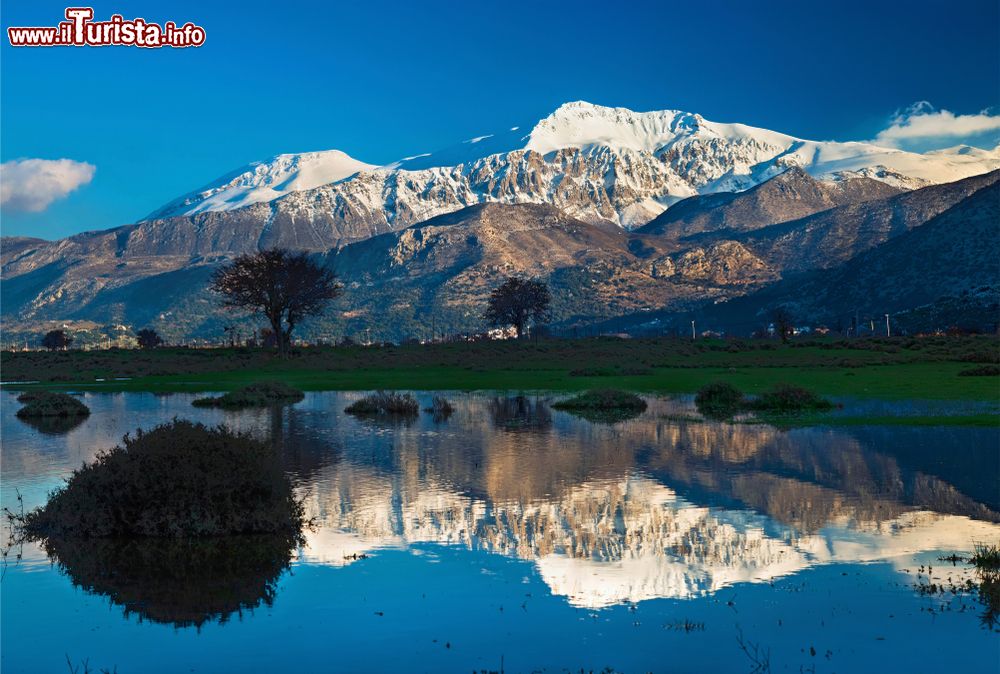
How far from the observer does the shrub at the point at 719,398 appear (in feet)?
134

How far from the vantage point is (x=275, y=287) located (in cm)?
9569

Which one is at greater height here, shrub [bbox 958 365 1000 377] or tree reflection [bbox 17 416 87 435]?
tree reflection [bbox 17 416 87 435]

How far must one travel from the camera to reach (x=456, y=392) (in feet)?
178

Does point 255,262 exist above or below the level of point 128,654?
above

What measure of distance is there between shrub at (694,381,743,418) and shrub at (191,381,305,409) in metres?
19.2

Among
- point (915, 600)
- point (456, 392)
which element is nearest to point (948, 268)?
point (456, 392)

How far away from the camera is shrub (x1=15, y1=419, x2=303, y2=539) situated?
16656 millimetres

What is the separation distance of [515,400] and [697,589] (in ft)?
112

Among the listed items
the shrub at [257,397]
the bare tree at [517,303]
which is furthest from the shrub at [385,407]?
the bare tree at [517,303]

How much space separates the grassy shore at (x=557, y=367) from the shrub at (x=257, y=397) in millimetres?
8256

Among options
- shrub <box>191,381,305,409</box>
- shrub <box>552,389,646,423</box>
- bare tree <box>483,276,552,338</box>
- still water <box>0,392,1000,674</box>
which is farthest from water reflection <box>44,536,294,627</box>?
bare tree <box>483,276,552,338</box>

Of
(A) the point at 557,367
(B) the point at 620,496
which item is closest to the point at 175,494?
(B) the point at 620,496

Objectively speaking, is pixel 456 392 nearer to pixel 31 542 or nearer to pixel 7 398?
pixel 7 398

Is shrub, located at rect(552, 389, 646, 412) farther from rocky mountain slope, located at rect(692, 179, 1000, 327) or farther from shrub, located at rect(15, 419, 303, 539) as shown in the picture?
rocky mountain slope, located at rect(692, 179, 1000, 327)
